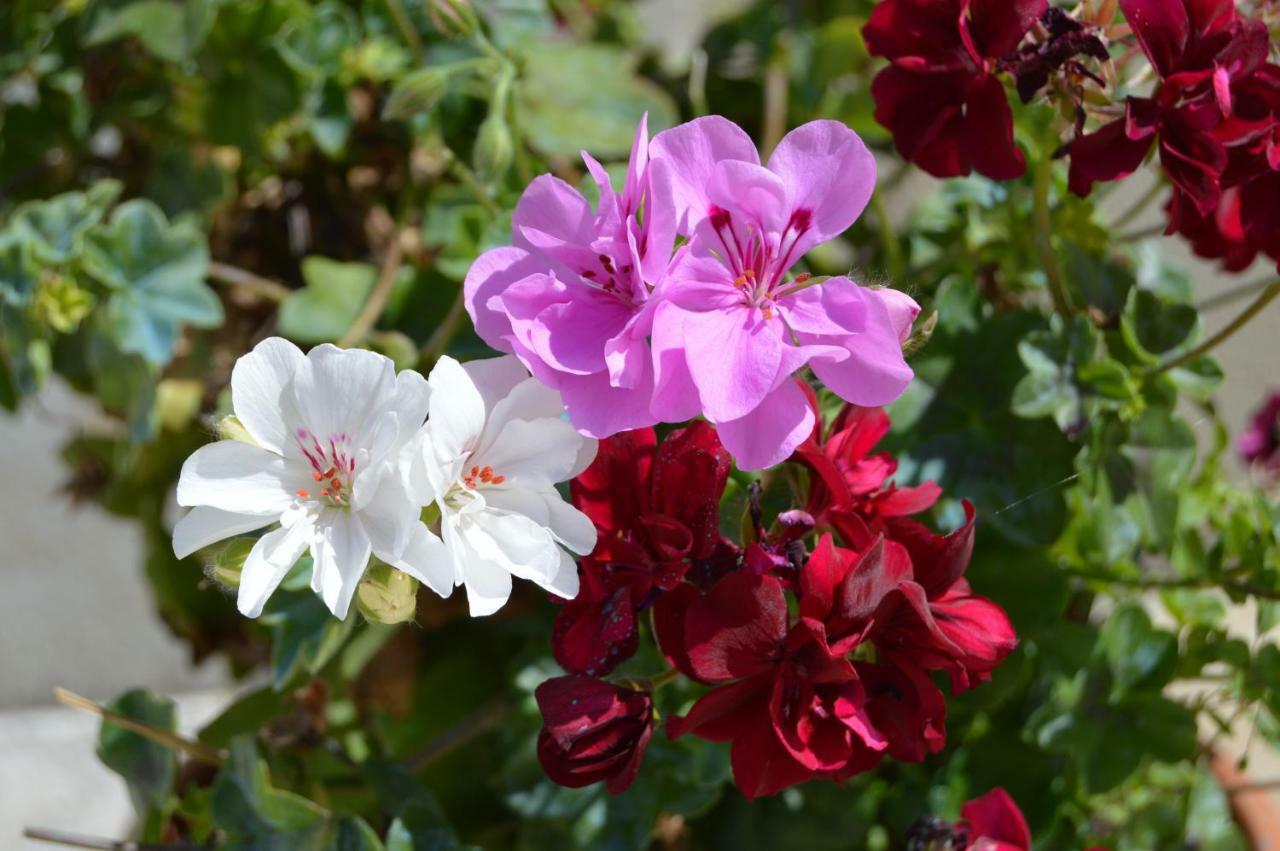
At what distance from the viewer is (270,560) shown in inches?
15.9

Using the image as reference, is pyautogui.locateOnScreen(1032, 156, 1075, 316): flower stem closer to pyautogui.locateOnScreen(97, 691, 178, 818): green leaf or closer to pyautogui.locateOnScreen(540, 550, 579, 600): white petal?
pyautogui.locateOnScreen(540, 550, 579, 600): white petal

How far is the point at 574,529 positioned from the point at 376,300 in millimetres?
429

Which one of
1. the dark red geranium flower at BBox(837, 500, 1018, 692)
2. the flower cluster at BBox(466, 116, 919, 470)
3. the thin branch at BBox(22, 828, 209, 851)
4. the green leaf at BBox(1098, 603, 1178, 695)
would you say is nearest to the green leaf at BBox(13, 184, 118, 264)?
the thin branch at BBox(22, 828, 209, 851)

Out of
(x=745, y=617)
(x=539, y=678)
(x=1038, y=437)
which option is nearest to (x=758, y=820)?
(x=539, y=678)

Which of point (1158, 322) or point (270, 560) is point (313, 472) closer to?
point (270, 560)

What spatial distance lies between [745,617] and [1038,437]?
11.7 inches

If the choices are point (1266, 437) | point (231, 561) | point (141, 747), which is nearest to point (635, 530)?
point (231, 561)

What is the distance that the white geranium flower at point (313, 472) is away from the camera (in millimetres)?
397

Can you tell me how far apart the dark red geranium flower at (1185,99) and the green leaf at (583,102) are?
1.25 feet

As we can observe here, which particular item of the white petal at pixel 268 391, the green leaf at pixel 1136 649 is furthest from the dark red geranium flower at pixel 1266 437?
the white petal at pixel 268 391

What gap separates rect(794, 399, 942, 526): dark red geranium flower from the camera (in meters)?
0.45

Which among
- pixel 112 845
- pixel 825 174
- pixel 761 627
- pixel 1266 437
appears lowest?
pixel 1266 437

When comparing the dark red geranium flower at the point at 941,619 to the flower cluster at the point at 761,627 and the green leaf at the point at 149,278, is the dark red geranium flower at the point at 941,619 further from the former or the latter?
the green leaf at the point at 149,278

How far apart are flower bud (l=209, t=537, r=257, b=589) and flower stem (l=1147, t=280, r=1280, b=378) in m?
0.43
